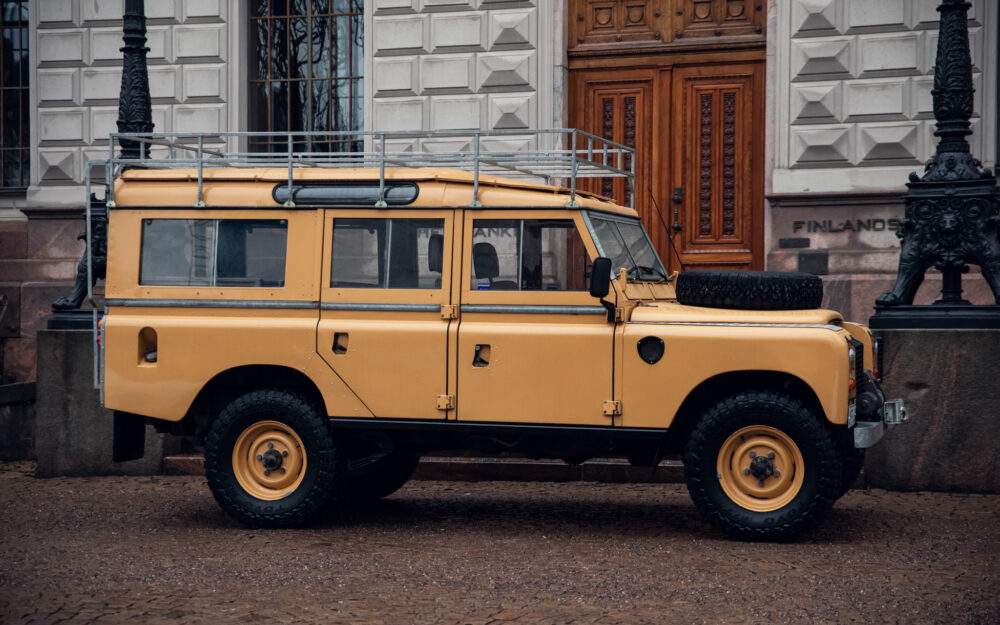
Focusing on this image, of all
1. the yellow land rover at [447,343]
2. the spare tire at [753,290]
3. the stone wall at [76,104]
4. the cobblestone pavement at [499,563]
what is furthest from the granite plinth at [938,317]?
the stone wall at [76,104]

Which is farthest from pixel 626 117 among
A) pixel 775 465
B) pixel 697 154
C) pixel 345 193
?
pixel 775 465

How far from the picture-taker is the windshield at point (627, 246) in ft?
28.2

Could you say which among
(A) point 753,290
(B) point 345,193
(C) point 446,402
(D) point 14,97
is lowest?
(C) point 446,402

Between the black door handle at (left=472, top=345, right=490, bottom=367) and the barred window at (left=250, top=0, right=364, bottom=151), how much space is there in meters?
8.07

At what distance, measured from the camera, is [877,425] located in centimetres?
822

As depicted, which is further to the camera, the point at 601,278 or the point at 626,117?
the point at 626,117

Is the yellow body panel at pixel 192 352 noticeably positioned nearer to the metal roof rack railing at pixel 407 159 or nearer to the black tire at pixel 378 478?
the metal roof rack railing at pixel 407 159

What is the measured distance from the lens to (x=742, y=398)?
813cm

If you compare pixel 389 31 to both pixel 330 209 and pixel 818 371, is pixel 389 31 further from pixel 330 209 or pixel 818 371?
pixel 818 371

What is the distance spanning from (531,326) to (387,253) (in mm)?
1105

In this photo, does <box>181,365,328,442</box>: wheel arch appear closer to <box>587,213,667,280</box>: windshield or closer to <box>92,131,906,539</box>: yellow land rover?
<box>92,131,906,539</box>: yellow land rover

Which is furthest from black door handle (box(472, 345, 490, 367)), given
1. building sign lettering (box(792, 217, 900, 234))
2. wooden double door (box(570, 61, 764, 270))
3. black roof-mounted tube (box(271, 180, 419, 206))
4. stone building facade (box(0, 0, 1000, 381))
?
building sign lettering (box(792, 217, 900, 234))

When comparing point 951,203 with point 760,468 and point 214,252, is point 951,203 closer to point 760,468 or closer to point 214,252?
point 760,468

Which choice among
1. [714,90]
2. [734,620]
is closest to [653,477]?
[734,620]
